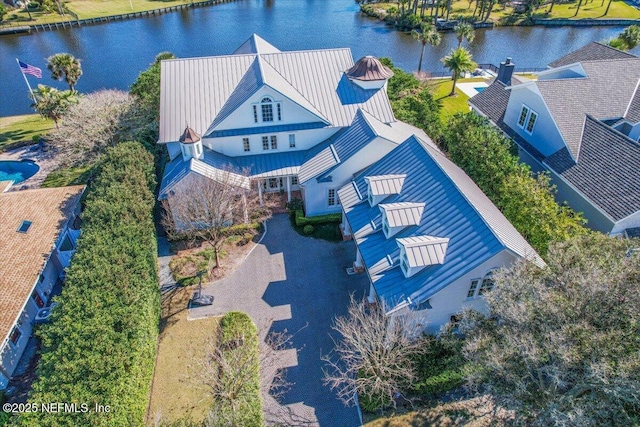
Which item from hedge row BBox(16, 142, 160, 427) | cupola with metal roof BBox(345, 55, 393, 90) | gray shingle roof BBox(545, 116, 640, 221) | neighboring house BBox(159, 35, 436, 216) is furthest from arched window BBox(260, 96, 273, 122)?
gray shingle roof BBox(545, 116, 640, 221)

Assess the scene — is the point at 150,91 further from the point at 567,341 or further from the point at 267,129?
the point at 567,341

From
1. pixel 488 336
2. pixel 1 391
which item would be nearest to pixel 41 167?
pixel 1 391

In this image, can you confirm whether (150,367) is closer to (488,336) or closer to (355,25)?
(488,336)

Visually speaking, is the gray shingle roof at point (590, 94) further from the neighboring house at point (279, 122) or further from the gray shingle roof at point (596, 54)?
the neighboring house at point (279, 122)

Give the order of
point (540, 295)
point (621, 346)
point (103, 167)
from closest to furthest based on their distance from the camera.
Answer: point (621, 346) < point (540, 295) < point (103, 167)

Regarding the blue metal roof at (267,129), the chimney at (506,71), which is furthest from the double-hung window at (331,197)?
the chimney at (506,71)
